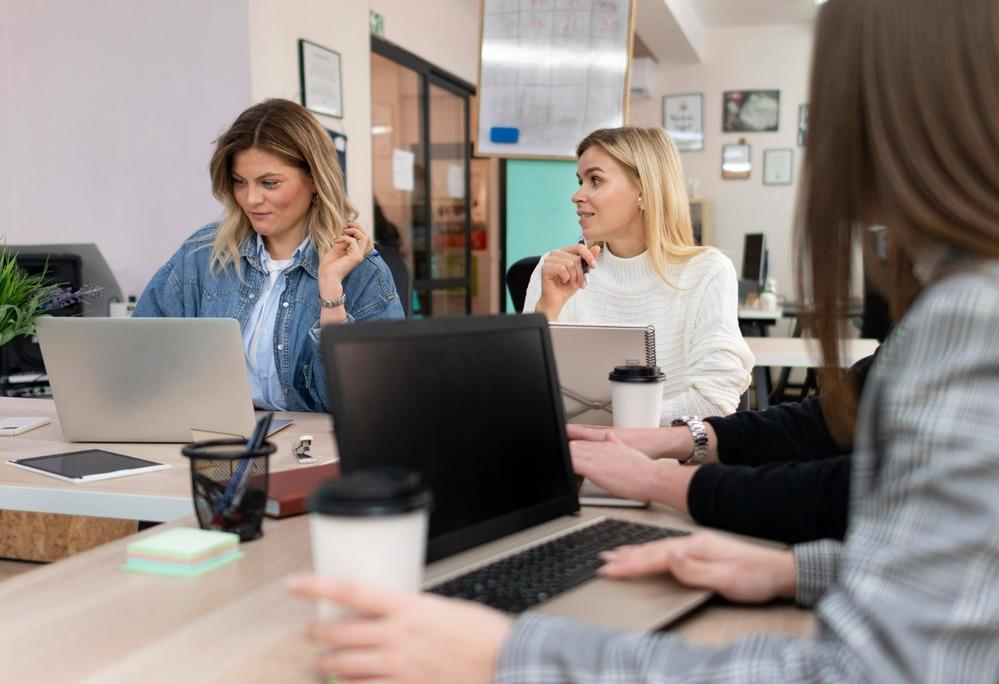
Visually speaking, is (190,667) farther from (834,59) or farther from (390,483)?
(834,59)

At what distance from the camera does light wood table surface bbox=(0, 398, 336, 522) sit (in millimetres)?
1181

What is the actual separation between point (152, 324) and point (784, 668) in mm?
1213

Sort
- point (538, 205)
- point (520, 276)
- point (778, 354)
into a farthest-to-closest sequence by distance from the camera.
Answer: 1. point (538, 205)
2. point (778, 354)
3. point (520, 276)

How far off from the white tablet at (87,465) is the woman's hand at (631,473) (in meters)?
0.65

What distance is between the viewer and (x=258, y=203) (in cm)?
209

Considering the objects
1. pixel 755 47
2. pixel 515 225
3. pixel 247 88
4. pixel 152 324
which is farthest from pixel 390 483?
pixel 755 47

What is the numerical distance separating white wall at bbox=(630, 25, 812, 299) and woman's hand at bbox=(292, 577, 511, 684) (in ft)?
23.4

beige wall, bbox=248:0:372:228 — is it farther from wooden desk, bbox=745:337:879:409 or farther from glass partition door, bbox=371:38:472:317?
wooden desk, bbox=745:337:879:409

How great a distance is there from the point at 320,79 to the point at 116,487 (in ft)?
9.77

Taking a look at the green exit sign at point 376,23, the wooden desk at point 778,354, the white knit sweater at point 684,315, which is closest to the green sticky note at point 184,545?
the white knit sweater at point 684,315

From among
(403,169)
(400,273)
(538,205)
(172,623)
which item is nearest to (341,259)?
(400,273)

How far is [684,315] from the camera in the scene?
214cm

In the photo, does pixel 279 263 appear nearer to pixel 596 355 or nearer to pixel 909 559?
pixel 596 355

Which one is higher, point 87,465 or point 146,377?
point 146,377
